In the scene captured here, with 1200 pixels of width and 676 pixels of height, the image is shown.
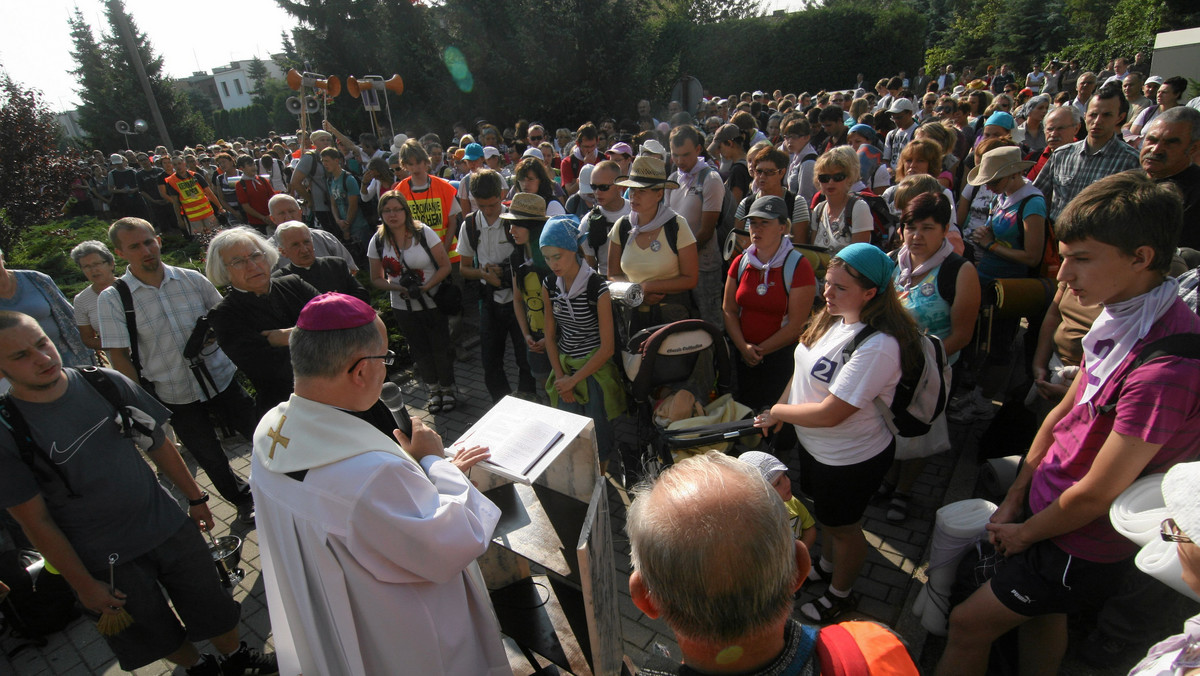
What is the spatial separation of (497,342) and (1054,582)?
13.8 ft

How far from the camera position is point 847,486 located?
2811 millimetres

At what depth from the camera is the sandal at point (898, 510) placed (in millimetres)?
3729

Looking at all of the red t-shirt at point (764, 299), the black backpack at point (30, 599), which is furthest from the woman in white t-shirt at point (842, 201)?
the black backpack at point (30, 599)

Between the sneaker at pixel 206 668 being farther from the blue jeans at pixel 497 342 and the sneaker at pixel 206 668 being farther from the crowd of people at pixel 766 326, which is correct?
the blue jeans at pixel 497 342

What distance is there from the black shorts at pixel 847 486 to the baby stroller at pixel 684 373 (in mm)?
493

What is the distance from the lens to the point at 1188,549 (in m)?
1.52

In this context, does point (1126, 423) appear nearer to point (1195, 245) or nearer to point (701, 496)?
point (701, 496)

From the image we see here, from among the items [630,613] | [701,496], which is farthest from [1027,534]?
[630,613]

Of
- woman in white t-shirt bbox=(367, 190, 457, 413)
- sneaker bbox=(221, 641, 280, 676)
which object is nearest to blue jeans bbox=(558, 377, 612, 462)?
woman in white t-shirt bbox=(367, 190, 457, 413)

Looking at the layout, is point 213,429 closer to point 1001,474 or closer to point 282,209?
point 282,209

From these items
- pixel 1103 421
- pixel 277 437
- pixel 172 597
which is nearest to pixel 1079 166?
pixel 1103 421

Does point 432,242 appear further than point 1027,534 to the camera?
Yes

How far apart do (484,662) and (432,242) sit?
12.9 ft

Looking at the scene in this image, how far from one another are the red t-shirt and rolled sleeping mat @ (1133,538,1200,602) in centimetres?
223
